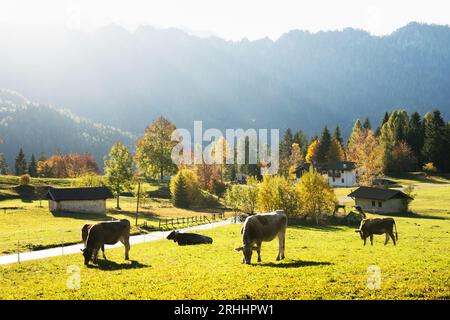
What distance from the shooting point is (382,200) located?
78562mm

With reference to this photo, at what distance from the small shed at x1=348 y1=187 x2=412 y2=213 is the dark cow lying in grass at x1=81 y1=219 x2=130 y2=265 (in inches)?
2414

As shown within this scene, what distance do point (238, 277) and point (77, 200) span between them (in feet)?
212

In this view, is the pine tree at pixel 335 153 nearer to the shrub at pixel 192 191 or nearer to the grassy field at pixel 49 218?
the shrub at pixel 192 191

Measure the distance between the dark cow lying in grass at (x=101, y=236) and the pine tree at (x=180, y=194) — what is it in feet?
209

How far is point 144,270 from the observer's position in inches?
937

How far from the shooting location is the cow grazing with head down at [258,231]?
78.6 ft

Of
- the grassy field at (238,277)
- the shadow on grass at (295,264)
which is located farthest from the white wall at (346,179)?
the shadow on grass at (295,264)

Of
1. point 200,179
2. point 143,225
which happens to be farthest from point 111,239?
point 200,179

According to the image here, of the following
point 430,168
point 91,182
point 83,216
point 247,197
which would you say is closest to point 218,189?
point 91,182

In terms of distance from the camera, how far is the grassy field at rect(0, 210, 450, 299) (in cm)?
1652

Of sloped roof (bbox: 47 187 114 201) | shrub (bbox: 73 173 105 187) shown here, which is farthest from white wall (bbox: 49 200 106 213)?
shrub (bbox: 73 173 105 187)

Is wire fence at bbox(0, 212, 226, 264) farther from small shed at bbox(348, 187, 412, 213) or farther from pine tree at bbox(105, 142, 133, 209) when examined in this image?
small shed at bbox(348, 187, 412, 213)
